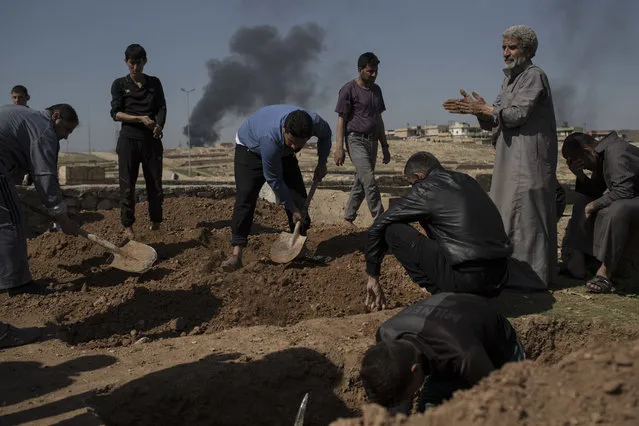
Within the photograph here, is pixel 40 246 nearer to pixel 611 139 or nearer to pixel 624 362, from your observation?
pixel 611 139

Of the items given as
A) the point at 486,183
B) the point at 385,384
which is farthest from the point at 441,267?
the point at 486,183

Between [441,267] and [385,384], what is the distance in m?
1.32

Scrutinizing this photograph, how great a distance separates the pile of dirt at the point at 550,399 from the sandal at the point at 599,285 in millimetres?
2663

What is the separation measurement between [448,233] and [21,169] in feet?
10.4

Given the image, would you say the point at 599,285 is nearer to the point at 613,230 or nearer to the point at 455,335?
the point at 613,230

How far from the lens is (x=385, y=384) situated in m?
2.39

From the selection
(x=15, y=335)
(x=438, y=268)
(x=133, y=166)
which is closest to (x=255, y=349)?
(x=438, y=268)

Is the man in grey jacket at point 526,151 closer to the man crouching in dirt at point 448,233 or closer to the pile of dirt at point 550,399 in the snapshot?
the man crouching in dirt at point 448,233

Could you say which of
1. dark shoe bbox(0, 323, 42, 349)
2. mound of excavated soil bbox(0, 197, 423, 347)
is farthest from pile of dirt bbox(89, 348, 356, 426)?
dark shoe bbox(0, 323, 42, 349)

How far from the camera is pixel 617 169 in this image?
15.2 feet

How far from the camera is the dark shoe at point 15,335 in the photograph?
4148 millimetres

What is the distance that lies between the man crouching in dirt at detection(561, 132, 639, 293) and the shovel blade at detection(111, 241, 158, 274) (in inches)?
132

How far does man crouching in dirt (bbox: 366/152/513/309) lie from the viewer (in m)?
3.46

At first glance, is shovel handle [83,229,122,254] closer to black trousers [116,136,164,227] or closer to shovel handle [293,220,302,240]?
black trousers [116,136,164,227]
